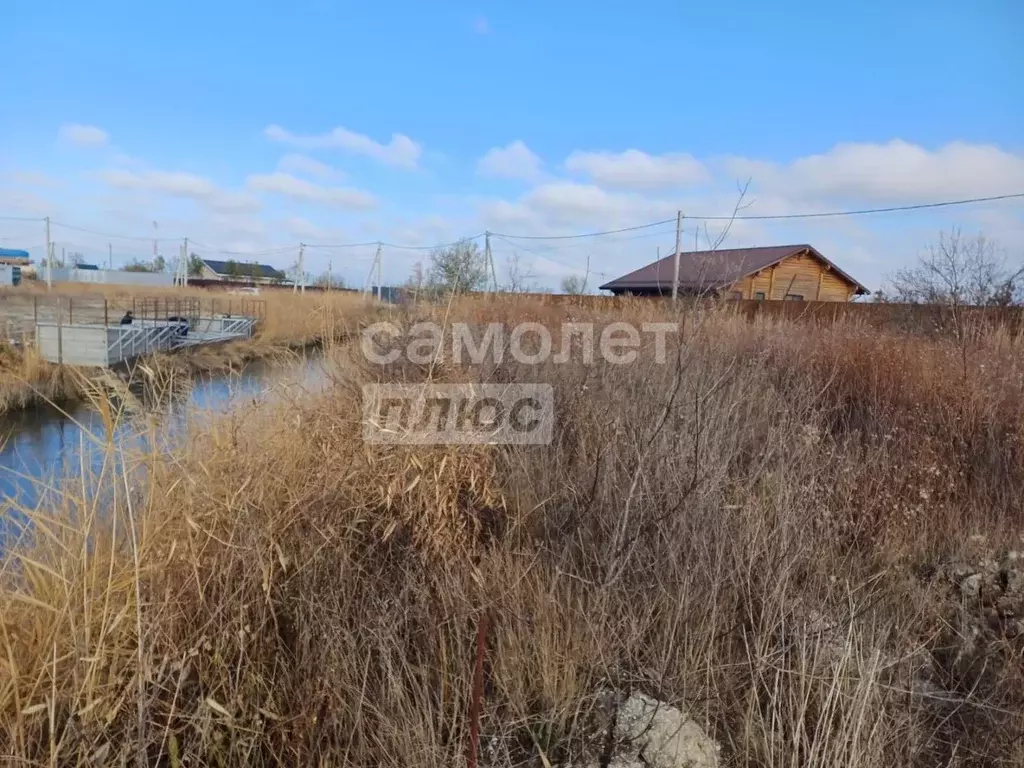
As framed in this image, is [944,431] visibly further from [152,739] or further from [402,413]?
[152,739]

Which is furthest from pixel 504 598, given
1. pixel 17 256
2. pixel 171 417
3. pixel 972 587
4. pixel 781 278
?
pixel 17 256

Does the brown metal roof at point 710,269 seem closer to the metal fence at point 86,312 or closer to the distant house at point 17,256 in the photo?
the metal fence at point 86,312

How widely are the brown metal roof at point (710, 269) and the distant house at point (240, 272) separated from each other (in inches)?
1687

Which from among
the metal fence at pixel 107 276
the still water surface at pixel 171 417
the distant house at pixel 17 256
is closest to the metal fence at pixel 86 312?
the still water surface at pixel 171 417

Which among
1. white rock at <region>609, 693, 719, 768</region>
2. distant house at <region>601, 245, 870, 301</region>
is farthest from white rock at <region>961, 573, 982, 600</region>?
distant house at <region>601, 245, 870, 301</region>

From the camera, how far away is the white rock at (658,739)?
61.5 inches

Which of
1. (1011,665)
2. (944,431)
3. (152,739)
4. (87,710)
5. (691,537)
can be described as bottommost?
(152,739)

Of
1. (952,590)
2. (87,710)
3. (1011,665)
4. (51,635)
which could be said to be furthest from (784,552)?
(51,635)

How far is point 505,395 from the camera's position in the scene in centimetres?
342

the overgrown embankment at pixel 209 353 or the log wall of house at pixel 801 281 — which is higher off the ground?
the log wall of house at pixel 801 281

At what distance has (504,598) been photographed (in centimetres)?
212

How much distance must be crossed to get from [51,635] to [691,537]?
2148mm

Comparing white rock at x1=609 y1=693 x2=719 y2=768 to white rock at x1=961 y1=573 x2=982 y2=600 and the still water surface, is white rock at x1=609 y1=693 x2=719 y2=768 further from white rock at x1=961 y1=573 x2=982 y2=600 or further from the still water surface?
the still water surface

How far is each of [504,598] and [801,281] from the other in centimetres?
1753
